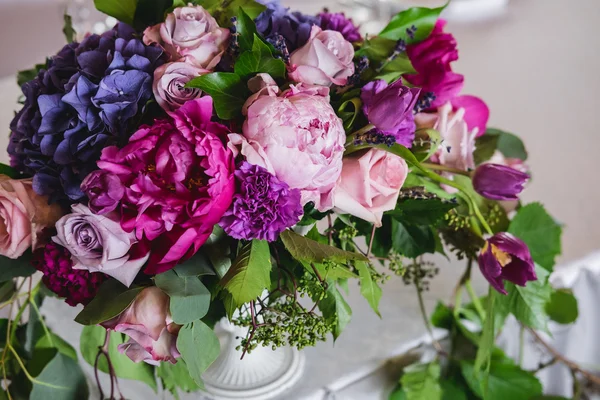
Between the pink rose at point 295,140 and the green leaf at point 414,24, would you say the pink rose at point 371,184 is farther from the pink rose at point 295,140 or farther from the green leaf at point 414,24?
the green leaf at point 414,24

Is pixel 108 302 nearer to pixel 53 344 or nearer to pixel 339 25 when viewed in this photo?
pixel 53 344

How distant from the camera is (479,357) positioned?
2.17 feet

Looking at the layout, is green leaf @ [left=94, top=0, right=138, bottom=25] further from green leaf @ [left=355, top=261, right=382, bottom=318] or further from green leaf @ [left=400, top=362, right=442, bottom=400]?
green leaf @ [left=400, top=362, right=442, bottom=400]

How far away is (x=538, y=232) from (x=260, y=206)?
15.4 inches

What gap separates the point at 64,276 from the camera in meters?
0.48

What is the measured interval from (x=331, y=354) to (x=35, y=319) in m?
0.36

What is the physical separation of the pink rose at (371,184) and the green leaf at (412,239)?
0.11 meters

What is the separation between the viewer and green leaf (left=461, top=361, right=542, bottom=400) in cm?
72

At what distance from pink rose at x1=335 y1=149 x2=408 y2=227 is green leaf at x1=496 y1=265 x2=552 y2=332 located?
0.25 m

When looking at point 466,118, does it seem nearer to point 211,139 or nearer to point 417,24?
point 417,24

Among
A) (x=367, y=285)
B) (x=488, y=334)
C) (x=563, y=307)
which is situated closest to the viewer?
(x=367, y=285)

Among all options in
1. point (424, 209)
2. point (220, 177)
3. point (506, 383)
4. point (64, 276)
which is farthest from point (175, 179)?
point (506, 383)

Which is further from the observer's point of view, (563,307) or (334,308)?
(563,307)

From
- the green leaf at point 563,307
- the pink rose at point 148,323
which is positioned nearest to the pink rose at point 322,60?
the pink rose at point 148,323
